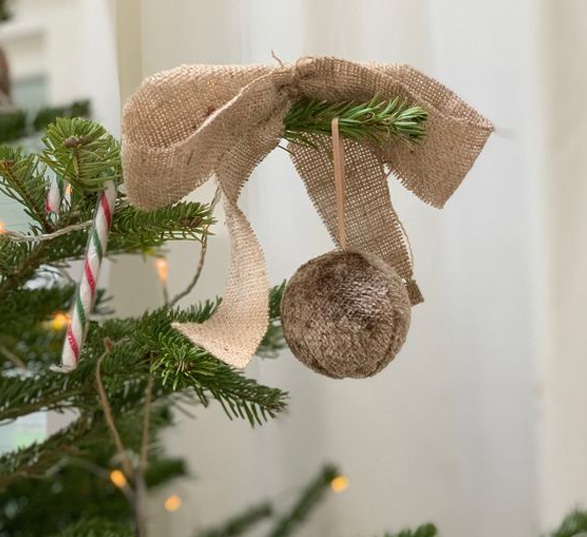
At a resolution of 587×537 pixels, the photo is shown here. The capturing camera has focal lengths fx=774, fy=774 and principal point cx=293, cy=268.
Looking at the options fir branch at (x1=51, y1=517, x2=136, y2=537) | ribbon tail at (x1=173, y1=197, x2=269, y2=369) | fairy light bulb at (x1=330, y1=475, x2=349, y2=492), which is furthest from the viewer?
fairy light bulb at (x1=330, y1=475, x2=349, y2=492)

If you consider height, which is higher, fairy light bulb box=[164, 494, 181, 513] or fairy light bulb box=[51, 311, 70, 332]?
fairy light bulb box=[51, 311, 70, 332]

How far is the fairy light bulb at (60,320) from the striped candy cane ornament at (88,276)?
21 cm

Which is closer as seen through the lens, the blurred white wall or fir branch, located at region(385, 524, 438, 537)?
fir branch, located at region(385, 524, 438, 537)

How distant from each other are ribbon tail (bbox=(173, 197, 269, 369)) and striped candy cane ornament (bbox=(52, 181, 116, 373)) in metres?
0.06

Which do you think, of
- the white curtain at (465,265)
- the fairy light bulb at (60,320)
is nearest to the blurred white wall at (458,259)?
the white curtain at (465,265)

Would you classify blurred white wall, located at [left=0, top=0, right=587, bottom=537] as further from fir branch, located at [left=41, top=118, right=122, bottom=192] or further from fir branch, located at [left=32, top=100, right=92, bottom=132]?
fir branch, located at [left=41, top=118, right=122, bottom=192]

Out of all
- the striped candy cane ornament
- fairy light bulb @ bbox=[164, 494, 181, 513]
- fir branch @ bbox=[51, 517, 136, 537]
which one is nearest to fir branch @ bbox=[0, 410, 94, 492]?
fir branch @ bbox=[51, 517, 136, 537]

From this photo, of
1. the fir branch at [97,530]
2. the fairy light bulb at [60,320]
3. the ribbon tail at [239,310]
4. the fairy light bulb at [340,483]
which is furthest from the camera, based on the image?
the fairy light bulb at [340,483]

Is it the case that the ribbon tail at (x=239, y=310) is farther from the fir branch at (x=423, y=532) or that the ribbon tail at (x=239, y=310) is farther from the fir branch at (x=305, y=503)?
the fir branch at (x=305, y=503)

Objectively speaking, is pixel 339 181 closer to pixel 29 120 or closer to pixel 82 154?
pixel 82 154

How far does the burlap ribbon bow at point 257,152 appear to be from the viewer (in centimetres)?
36

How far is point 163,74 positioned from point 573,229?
428 mm

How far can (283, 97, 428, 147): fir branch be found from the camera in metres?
0.38

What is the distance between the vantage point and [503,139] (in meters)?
0.70
